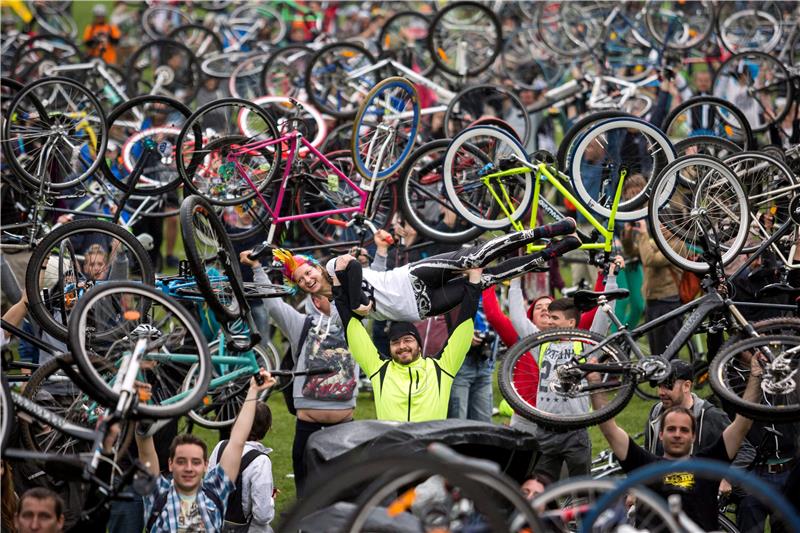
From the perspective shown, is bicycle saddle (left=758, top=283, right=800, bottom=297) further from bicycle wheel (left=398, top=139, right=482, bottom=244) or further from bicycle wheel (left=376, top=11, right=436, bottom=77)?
bicycle wheel (left=376, top=11, right=436, bottom=77)

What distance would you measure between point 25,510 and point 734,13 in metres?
15.6

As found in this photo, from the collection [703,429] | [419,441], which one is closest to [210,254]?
[419,441]

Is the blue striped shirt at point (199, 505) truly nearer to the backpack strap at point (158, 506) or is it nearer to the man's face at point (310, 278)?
the backpack strap at point (158, 506)

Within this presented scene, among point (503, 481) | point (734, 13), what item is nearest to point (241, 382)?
point (503, 481)

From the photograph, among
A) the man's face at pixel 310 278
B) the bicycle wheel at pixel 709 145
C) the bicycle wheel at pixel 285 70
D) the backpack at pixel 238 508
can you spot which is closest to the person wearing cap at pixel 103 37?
the bicycle wheel at pixel 285 70

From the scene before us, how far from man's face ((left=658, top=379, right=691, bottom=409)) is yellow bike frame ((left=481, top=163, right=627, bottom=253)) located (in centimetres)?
142

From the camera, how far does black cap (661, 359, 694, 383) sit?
7.29m

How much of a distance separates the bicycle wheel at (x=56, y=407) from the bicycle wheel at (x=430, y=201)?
3519 mm

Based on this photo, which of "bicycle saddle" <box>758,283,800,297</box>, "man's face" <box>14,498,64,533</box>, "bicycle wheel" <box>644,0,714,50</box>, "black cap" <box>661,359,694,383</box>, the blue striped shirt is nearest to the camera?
"man's face" <box>14,498,64,533</box>

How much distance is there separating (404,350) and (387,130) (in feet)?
11.0

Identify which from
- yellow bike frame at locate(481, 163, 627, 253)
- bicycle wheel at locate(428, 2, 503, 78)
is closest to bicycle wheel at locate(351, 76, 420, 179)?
yellow bike frame at locate(481, 163, 627, 253)

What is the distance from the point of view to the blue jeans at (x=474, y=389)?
9.80m

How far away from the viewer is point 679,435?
7055 millimetres

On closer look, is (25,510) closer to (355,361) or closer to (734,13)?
(355,361)
